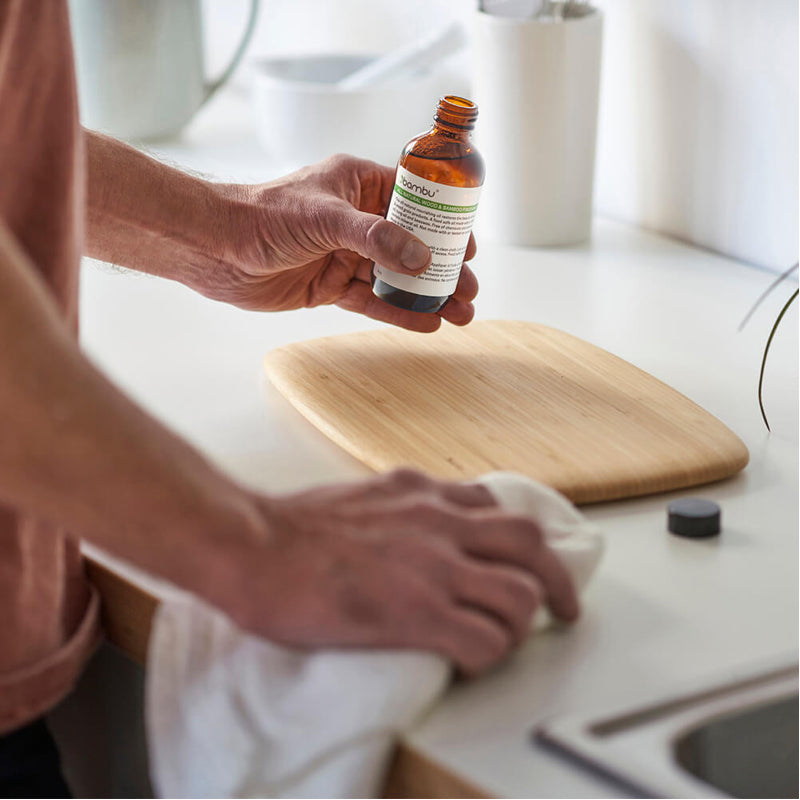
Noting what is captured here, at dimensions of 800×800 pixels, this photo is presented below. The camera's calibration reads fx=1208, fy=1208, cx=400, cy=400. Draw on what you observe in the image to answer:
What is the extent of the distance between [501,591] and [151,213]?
0.56 m

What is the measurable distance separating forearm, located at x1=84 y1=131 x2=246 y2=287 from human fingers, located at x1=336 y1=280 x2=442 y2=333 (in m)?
0.12

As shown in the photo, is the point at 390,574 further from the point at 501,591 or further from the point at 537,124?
the point at 537,124

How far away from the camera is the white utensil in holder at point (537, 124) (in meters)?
1.28

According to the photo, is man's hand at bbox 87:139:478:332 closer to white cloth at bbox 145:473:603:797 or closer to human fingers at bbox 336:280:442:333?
human fingers at bbox 336:280:442:333

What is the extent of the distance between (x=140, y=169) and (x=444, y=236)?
28cm

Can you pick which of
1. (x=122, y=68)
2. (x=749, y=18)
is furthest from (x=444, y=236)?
(x=122, y=68)

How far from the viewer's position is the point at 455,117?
90 centimetres

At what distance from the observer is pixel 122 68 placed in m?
1.58

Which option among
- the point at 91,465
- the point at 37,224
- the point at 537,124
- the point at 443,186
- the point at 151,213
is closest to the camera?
the point at 91,465

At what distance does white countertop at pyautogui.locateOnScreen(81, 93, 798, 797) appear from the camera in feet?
1.90

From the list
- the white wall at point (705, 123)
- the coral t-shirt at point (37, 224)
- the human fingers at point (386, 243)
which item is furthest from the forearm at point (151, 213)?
the white wall at point (705, 123)

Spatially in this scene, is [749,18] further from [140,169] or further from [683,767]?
[683,767]

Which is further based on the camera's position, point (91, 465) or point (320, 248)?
point (320, 248)

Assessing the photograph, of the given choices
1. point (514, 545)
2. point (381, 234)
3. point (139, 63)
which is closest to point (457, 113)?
point (381, 234)
